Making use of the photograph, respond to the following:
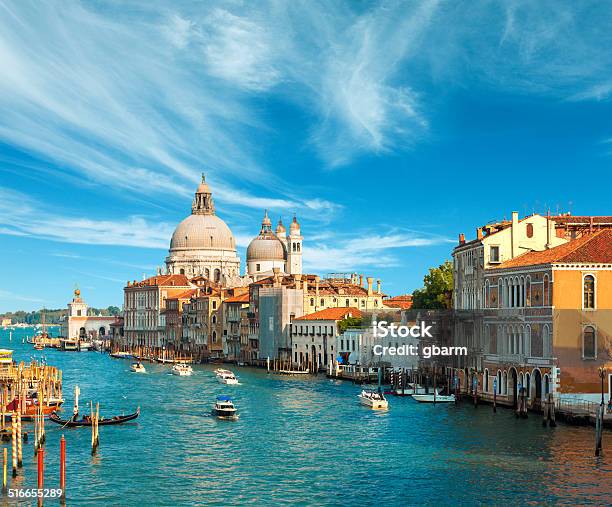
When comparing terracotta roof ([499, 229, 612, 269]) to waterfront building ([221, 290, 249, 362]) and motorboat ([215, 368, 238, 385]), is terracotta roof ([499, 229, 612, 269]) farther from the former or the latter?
waterfront building ([221, 290, 249, 362])

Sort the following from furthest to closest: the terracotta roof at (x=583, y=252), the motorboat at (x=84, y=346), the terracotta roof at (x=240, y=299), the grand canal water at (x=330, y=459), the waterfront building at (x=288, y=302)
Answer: the motorboat at (x=84, y=346) < the terracotta roof at (x=240, y=299) < the waterfront building at (x=288, y=302) < the terracotta roof at (x=583, y=252) < the grand canal water at (x=330, y=459)

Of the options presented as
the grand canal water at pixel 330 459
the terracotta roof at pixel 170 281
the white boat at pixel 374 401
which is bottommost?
the grand canal water at pixel 330 459

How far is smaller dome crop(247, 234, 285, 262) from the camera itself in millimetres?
126375

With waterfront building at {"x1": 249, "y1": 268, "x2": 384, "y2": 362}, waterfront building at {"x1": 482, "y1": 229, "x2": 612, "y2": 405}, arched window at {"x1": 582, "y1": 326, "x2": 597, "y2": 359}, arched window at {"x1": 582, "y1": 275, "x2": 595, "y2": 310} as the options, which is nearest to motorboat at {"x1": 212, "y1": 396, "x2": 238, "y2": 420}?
waterfront building at {"x1": 482, "y1": 229, "x2": 612, "y2": 405}

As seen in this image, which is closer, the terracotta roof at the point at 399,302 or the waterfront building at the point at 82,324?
the terracotta roof at the point at 399,302

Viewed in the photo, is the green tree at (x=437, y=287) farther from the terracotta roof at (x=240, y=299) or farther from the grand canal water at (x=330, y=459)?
the terracotta roof at (x=240, y=299)

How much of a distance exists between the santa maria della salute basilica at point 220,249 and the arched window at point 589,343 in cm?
8307

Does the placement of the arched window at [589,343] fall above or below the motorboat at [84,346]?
above

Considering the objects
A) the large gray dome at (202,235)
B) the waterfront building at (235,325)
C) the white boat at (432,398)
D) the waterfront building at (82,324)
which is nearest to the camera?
the white boat at (432,398)

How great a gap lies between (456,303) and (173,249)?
87295mm

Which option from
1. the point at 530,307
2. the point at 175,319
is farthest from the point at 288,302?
the point at 530,307

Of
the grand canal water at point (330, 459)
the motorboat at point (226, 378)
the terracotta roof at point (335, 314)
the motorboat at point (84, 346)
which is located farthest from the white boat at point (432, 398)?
the motorboat at point (84, 346)

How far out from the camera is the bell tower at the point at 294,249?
122m

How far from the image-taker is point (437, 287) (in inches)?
2751
